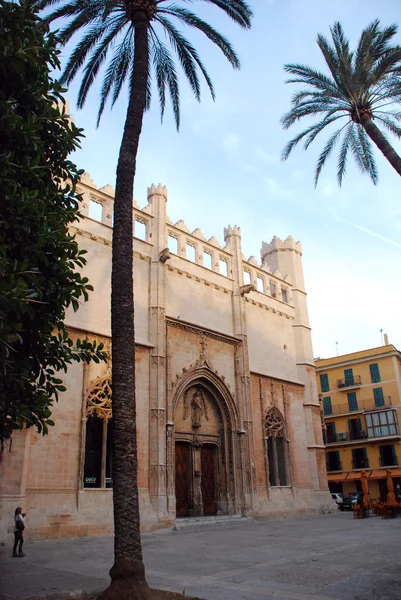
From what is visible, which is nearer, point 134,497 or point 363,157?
point 134,497

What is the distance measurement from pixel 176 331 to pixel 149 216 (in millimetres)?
5252

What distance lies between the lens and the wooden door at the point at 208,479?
856 inches

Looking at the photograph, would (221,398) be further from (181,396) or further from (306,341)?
(306,341)

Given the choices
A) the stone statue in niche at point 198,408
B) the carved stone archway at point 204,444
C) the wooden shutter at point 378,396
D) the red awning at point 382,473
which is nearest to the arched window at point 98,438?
the carved stone archway at point 204,444

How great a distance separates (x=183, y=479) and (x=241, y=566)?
12.1m

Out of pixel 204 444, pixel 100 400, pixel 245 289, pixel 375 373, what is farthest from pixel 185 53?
pixel 375 373

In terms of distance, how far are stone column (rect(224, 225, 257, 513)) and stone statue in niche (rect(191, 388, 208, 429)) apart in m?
1.76

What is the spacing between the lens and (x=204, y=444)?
2230cm

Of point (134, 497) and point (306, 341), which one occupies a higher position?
point (306, 341)

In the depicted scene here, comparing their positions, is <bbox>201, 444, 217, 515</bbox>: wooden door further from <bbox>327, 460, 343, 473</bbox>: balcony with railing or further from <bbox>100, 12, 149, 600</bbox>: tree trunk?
<bbox>327, 460, 343, 473</bbox>: balcony with railing

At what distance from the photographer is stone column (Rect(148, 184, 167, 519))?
18297 mm

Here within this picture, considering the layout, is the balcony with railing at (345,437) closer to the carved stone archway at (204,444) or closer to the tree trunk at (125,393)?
the carved stone archway at (204,444)

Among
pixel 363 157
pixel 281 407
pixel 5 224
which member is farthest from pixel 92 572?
pixel 281 407

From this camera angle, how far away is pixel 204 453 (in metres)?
22.4
